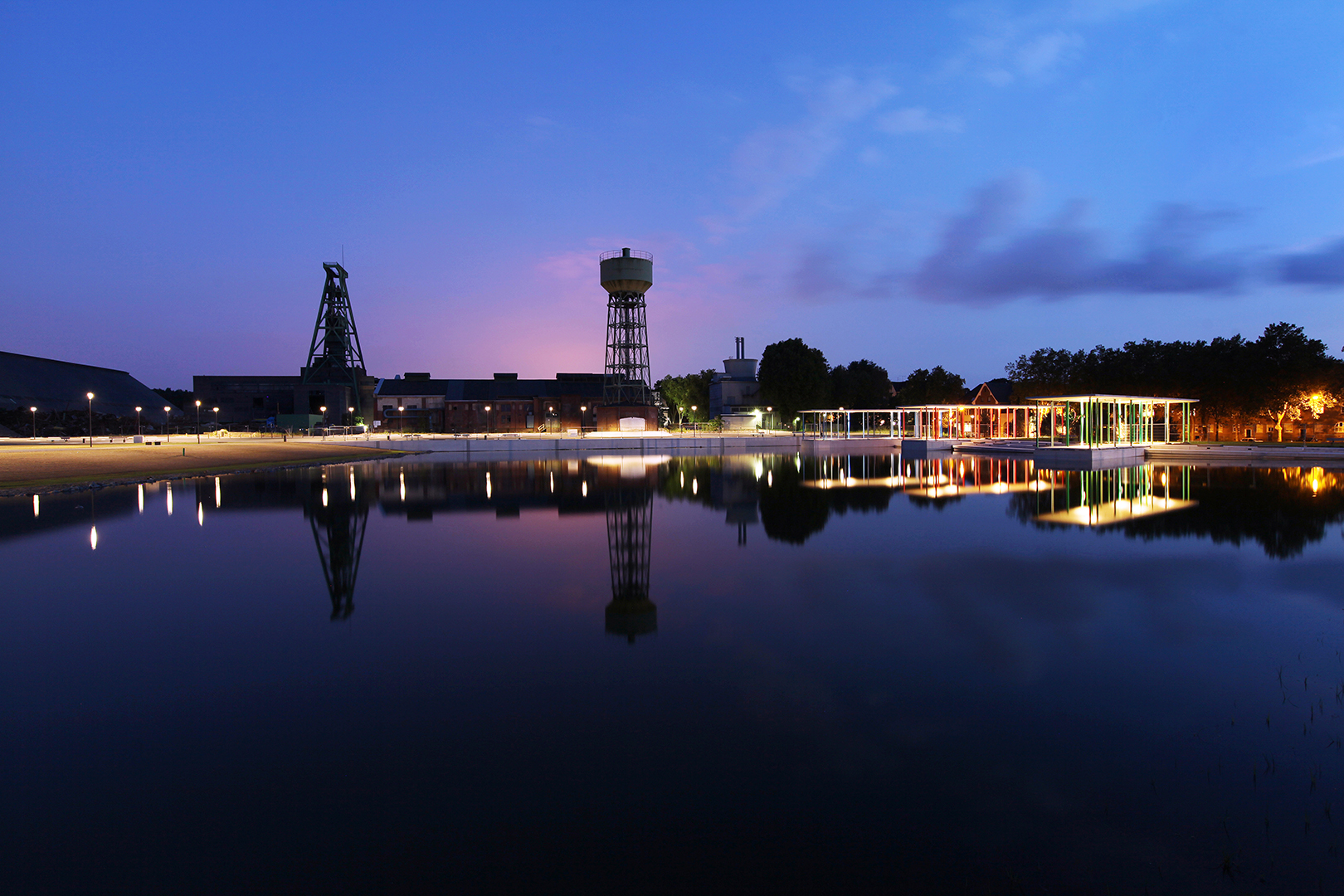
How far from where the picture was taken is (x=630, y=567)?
1409cm

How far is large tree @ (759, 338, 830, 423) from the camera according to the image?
72.8 metres

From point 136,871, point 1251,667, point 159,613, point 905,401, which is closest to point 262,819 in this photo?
point 136,871

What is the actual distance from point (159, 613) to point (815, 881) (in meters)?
10.6

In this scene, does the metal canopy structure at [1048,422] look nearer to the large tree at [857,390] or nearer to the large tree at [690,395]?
the large tree at [857,390]

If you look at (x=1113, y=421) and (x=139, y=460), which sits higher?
(x=1113, y=421)

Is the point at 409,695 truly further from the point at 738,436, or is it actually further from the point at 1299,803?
the point at 738,436

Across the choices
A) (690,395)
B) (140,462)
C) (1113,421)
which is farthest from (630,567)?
(690,395)

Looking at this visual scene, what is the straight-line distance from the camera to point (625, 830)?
4.84 meters

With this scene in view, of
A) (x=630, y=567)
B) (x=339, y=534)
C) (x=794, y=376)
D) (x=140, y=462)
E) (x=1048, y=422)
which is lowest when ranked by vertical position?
(x=630, y=567)

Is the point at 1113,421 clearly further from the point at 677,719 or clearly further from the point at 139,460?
the point at 139,460

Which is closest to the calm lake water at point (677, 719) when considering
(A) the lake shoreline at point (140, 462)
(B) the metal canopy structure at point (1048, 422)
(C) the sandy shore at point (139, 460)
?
(A) the lake shoreline at point (140, 462)

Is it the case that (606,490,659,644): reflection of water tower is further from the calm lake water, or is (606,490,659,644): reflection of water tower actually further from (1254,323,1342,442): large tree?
(1254,323,1342,442): large tree

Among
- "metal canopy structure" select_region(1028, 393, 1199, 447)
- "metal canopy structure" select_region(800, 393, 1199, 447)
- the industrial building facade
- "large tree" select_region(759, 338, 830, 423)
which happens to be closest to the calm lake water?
"metal canopy structure" select_region(1028, 393, 1199, 447)

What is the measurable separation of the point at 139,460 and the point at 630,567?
1535 inches
